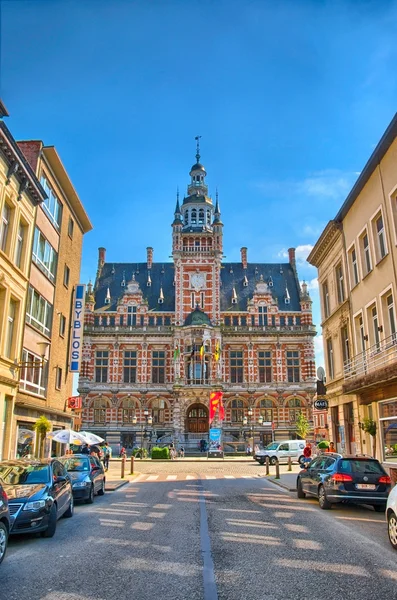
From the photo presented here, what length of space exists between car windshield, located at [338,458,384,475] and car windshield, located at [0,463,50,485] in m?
7.71

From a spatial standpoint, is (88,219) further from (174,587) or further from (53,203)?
(174,587)

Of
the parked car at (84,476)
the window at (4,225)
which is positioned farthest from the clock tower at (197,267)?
the parked car at (84,476)

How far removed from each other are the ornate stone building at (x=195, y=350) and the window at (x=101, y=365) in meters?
0.11

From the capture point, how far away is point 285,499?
1681 cm

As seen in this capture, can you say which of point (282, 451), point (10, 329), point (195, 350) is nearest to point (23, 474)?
point (10, 329)

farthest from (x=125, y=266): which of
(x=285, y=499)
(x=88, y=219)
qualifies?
(x=285, y=499)

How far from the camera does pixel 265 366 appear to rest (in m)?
54.7

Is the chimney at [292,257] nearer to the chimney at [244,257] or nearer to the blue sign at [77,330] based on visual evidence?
the chimney at [244,257]

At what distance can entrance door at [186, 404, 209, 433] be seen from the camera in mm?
52156

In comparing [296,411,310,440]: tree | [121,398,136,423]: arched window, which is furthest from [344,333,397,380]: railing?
[121,398,136,423]: arched window

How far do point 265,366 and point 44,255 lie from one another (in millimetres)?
34998

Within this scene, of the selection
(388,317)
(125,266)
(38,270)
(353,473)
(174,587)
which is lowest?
(174,587)

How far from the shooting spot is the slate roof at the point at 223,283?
57.2 meters

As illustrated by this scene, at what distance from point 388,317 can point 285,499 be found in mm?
7834
